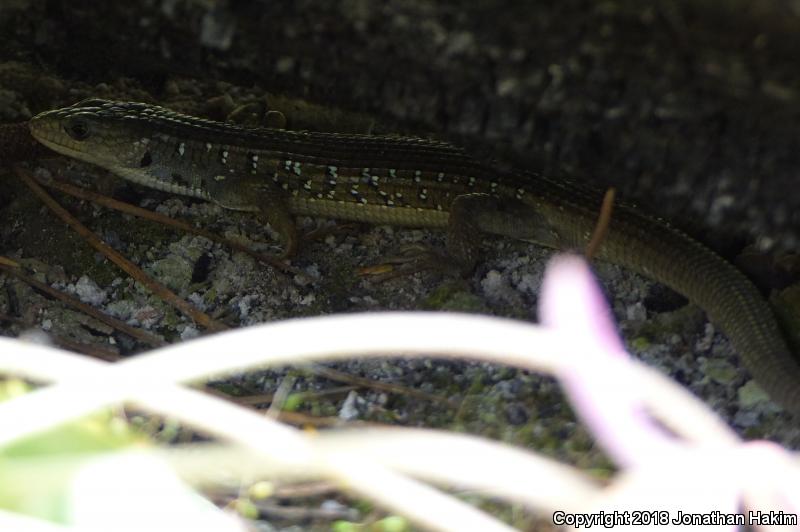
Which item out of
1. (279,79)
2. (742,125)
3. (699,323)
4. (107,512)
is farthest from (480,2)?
(699,323)

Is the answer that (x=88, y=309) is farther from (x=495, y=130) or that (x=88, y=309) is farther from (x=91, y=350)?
(x=495, y=130)

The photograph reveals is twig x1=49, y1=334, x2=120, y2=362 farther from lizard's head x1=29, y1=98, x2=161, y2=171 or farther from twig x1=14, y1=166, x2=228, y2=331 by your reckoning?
lizard's head x1=29, y1=98, x2=161, y2=171

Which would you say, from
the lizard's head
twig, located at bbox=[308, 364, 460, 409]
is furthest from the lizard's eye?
twig, located at bbox=[308, 364, 460, 409]

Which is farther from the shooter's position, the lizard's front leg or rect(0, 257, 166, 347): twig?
the lizard's front leg

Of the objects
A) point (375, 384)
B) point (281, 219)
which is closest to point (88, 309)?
point (281, 219)

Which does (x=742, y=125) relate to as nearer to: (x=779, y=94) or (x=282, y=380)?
(x=779, y=94)

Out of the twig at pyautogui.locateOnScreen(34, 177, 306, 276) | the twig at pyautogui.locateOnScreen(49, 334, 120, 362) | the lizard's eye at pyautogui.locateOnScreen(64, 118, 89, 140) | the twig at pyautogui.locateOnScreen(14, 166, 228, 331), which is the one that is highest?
the lizard's eye at pyautogui.locateOnScreen(64, 118, 89, 140)

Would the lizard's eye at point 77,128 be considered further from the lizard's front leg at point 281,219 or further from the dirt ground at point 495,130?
the lizard's front leg at point 281,219
